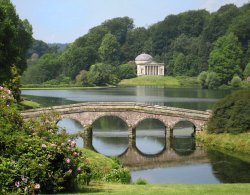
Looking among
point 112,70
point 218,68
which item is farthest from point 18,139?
point 112,70

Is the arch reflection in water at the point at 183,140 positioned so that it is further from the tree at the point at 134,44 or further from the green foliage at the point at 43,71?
the tree at the point at 134,44

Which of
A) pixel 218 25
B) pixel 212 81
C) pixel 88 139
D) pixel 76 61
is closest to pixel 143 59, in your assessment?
pixel 76 61

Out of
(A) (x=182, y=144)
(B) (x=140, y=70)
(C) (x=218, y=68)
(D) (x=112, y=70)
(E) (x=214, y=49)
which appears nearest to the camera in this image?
(A) (x=182, y=144)

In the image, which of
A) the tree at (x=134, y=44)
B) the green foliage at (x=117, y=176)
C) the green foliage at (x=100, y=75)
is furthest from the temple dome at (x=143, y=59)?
the green foliage at (x=117, y=176)

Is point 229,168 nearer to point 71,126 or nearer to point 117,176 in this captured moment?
point 117,176

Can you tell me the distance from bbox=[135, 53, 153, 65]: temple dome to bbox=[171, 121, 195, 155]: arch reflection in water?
113 m

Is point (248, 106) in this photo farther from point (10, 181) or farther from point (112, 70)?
point (112, 70)

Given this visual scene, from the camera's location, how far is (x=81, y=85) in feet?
463

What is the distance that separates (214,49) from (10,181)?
431 ft

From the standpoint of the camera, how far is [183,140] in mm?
47688

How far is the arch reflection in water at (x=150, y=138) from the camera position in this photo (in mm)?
44347

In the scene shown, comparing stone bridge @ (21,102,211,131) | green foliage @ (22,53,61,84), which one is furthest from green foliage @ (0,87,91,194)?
green foliage @ (22,53,61,84)

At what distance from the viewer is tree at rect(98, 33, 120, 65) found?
570ft

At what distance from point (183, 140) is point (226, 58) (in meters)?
89.2
